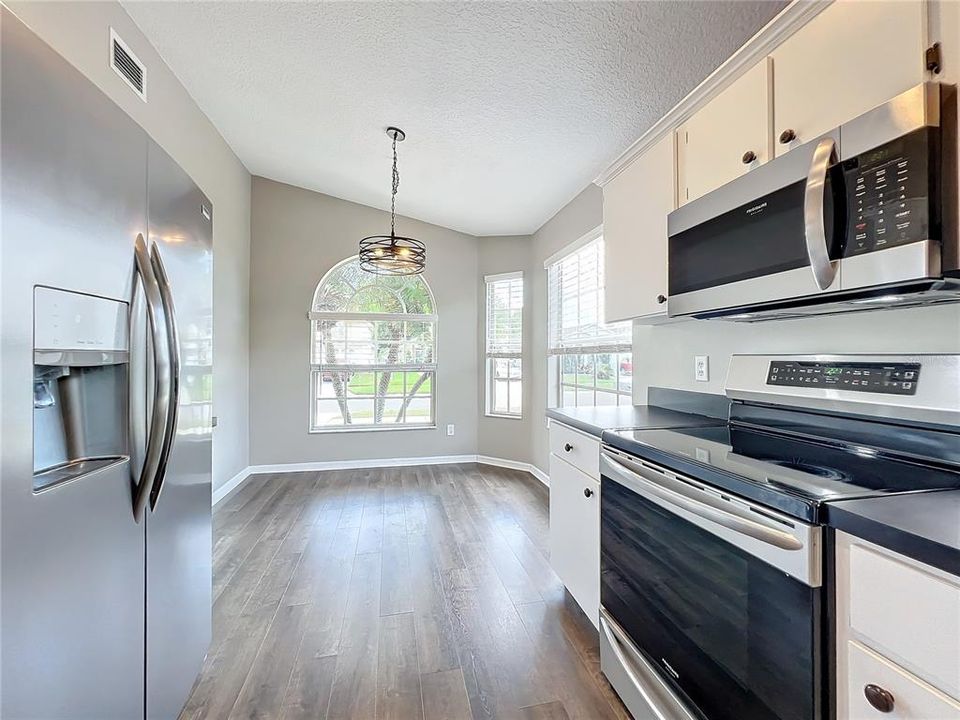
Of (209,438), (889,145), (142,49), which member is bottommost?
(209,438)

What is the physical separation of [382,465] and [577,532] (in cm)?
331

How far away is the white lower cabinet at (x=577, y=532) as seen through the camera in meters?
1.71

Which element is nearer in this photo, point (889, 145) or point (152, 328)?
point (889, 145)

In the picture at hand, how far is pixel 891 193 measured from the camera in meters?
0.96

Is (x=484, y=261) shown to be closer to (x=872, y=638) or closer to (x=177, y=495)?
(x=177, y=495)

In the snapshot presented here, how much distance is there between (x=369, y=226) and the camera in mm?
4762

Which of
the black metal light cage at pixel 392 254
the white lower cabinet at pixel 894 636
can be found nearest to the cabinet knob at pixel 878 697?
the white lower cabinet at pixel 894 636

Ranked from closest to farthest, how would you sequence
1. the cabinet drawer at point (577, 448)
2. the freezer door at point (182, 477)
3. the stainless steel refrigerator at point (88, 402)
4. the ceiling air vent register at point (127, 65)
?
the stainless steel refrigerator at point (88, 402) → the freezer door at point (182, 477) → the cabinet drawer at point (577, 448) → the ceiling air vent register at point (127, 65)

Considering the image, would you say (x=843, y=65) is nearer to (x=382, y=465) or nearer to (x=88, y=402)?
(x=88, y=402)

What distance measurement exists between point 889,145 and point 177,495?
210 cm

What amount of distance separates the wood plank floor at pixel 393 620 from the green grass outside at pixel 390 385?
1568mm

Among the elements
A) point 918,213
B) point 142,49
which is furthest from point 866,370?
point 142,49

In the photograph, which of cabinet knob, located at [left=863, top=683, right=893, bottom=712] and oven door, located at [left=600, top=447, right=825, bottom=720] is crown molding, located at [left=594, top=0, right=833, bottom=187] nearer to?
oven door, located at [left=600, top=447, right=825, bottom=720]

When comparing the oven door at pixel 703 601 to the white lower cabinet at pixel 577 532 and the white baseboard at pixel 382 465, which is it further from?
the white baseboard at pixel 382 465
